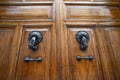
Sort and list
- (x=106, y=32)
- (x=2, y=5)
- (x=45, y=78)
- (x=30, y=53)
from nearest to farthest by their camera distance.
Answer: (x=45, y=78)
(x=30, y=53)
(x=106, y=32)
(x=2, y=5)

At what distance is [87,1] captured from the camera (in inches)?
53.2

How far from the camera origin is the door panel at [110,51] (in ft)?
3.35

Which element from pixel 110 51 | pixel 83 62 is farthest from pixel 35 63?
pixel 110 51

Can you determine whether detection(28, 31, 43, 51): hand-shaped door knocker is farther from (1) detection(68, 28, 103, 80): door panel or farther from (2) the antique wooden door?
(1) detection(68, 28, 103, 80): door panel

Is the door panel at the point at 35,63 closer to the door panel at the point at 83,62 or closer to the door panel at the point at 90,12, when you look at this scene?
the door panel at the point at 83,62

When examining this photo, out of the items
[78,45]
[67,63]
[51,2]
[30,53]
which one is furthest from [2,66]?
[51,2]

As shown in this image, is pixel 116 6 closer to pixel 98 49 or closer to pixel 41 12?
pixel 98 49

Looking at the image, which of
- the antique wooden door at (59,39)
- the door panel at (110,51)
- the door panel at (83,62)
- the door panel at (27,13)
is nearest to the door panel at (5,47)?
the antique wooden door at (59,39)

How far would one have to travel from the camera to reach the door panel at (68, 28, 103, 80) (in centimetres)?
101

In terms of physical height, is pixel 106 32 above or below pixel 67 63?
above

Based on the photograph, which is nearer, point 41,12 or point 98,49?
point 98,49

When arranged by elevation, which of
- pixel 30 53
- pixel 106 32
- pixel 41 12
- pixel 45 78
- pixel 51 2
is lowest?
pixel 45 78

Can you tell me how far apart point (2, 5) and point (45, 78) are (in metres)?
0.79

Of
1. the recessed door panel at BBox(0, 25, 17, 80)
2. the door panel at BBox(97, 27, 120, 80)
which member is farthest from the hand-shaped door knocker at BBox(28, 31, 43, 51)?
the door panel at BBox(97, 27, 120, 80)
